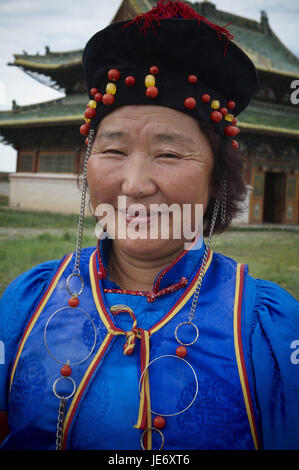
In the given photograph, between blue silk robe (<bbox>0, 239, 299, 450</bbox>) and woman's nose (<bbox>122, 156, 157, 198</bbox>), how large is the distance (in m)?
0.31

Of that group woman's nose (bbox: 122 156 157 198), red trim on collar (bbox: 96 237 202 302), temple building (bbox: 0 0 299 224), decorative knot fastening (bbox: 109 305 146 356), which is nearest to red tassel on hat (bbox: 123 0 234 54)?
woman's nose (bbox: 122 156 157 198)

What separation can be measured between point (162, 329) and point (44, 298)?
0.46 metres

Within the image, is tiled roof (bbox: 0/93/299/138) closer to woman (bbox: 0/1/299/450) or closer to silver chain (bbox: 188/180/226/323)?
silver chain (bbox: 188/180/226/323)

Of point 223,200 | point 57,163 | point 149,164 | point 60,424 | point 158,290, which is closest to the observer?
point 60,424

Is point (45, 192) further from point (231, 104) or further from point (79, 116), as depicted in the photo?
point (231, 104)

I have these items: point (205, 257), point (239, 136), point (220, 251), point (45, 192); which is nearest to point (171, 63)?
point (205, 257)

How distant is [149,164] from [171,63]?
1.22ft

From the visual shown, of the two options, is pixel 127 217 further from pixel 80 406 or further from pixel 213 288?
pixel 80 406

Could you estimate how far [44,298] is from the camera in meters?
1.25

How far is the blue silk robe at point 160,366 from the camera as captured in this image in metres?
0.98

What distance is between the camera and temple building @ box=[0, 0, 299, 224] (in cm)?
1263

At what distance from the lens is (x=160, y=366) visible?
1.04m

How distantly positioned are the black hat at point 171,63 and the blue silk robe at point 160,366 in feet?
1.84
